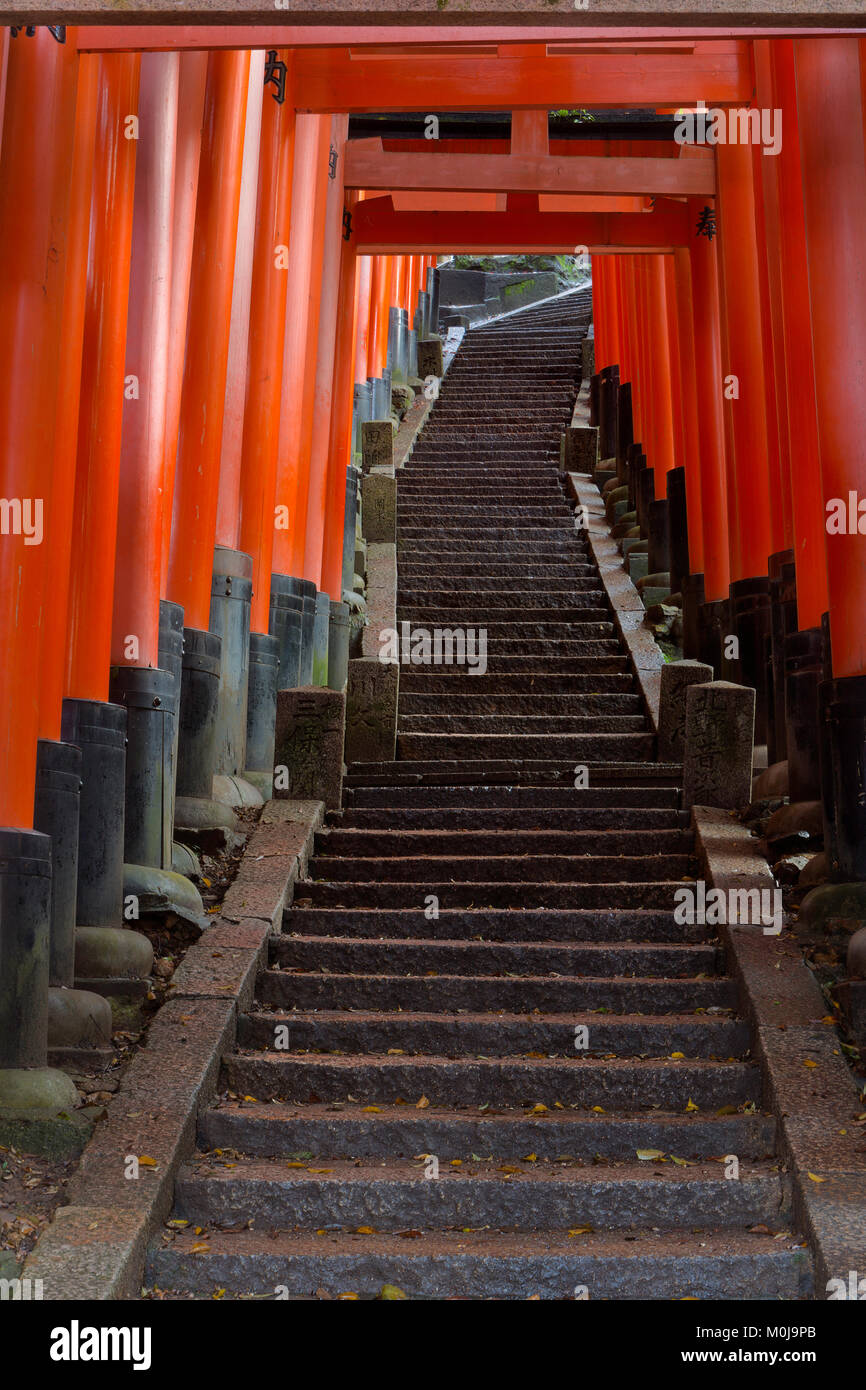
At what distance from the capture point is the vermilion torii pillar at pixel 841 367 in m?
6.66

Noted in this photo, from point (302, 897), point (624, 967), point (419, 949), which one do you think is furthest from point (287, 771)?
point (624, 967)

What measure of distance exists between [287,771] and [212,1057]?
2.88m

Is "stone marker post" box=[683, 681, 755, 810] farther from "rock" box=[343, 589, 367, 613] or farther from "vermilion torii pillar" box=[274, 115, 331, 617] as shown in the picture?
"rock" box=[343, 589, 367, 613]

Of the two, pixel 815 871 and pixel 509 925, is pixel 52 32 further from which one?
pixel 815 871

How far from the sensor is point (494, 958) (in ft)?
21.5

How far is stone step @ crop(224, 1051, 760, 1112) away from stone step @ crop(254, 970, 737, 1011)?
52 cm

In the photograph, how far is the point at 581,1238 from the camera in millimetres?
4809

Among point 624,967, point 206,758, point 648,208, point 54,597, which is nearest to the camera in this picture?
point 54,597

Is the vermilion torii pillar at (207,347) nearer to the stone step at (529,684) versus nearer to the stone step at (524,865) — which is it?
the stone step at (524,865)

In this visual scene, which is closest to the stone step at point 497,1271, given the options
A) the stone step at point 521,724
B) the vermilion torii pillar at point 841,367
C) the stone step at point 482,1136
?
the stone step at point 482,1136

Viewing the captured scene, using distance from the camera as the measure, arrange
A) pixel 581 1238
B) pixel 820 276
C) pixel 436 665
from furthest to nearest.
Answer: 1. pixel 436 665
2. pixel 820 276
3. pixel 581 1238

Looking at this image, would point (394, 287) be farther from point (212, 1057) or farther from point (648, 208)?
point (212, 1057)

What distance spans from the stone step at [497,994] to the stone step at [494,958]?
0.53ft

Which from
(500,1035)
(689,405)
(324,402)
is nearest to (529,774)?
(500,1035)
